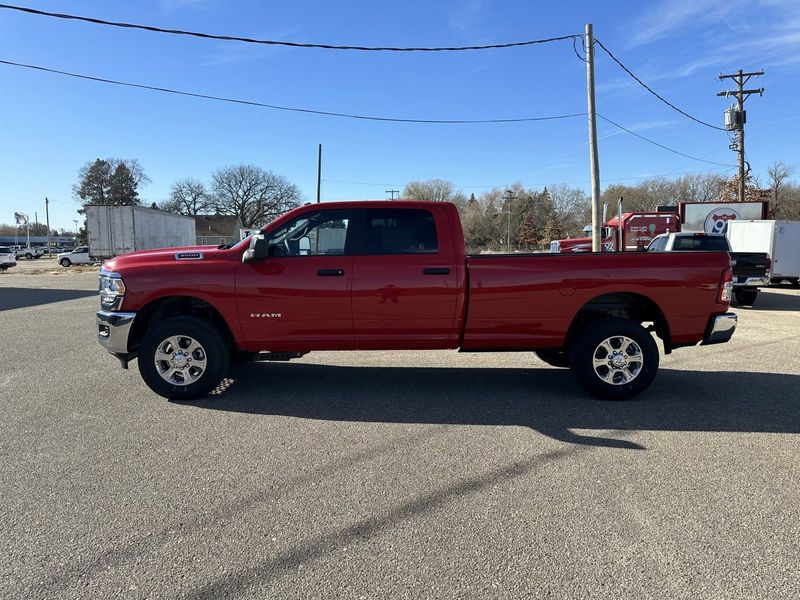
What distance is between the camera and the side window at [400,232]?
5.30 meters

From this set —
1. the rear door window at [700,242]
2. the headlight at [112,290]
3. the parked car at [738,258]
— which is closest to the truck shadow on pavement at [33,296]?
the headlight at [112,290]

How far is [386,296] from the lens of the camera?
5203 mm

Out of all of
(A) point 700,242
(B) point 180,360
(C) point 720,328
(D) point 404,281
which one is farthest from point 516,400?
(A) point 700,242

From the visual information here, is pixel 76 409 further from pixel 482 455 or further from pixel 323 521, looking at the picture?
pixel 482 455

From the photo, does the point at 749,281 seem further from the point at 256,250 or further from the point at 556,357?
the point at 256,250

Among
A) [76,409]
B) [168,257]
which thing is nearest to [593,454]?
[168,257]

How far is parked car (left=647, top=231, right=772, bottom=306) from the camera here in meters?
12.6

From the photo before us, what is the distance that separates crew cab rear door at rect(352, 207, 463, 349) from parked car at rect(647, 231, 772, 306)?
7.73 meters

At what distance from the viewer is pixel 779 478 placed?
11.7ft

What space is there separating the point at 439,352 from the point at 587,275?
10.4 ft

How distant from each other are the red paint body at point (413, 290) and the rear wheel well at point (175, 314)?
→ 0.19 m

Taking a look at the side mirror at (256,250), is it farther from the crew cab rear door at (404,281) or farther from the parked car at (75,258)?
the parked car at (75,258)

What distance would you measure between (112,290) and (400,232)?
2.92 metres

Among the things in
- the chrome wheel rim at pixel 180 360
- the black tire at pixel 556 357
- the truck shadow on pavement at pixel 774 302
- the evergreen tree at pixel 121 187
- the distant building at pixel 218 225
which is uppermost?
the evergreen tree at pixel 121 187
